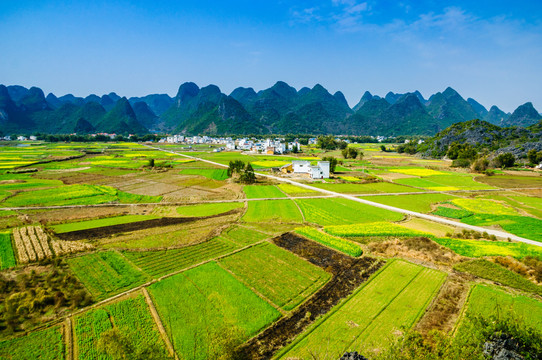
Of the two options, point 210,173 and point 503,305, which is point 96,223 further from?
point 503,305

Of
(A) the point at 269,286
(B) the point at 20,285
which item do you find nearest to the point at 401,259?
(A) the point at 269,286

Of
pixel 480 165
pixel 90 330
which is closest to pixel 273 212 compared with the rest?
pixel 90 330

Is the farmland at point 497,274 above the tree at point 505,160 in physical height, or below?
below

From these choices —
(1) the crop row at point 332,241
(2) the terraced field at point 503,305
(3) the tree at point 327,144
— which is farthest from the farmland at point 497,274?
(3) the tree at point 327,144

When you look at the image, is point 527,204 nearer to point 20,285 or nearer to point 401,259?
point 401,259

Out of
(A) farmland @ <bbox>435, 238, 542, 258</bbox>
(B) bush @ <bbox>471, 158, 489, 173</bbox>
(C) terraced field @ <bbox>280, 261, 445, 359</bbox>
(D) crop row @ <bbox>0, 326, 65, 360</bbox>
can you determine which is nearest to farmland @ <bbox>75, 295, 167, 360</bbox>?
(D) crop row @ <bbox>0, 326, 65, 360</bbox>

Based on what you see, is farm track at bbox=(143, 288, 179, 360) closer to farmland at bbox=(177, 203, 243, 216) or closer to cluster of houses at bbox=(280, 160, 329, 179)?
farmland at bbox=(177, 203, 243, 216)

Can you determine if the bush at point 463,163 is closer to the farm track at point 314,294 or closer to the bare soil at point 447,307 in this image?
the bare soil at point 447,307
